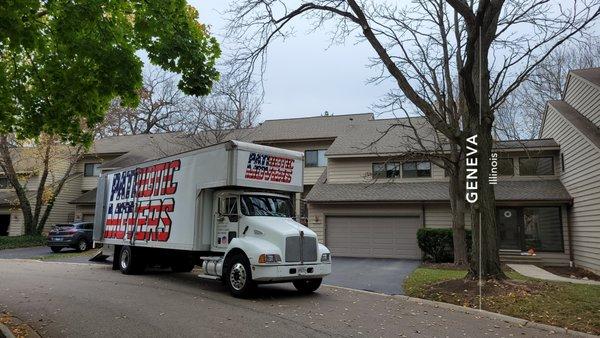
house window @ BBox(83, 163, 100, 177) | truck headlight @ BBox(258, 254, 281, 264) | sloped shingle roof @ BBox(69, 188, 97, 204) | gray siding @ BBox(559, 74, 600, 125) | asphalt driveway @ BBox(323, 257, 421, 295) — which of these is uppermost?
gray siding @ BBox(559, 74, 600, 125)

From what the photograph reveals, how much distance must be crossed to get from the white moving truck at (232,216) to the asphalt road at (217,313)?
2.26ft

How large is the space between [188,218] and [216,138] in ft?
56.0

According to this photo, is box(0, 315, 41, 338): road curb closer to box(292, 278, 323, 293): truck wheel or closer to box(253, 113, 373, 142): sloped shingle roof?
box(292, 278, 323, 293): truck wheel

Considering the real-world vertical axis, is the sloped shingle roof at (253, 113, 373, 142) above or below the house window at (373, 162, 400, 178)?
above

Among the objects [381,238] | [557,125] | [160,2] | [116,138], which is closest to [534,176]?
[557,125]

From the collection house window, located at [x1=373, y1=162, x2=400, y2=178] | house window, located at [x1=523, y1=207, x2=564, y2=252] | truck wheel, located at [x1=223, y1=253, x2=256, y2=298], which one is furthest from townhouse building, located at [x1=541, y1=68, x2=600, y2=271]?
truck wheel, located at [x1=223, y1=253, x2=256, y2=298]

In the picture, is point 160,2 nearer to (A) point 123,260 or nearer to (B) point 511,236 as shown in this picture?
(A) point 123,260

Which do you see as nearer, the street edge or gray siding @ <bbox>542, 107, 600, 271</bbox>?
the street edge

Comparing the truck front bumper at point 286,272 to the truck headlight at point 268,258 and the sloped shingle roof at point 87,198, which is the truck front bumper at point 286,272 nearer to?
the truck headlight at point 268,258

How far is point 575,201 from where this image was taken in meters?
19.1

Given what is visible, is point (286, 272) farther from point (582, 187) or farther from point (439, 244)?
point (582, 187)

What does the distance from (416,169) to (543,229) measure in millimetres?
6185

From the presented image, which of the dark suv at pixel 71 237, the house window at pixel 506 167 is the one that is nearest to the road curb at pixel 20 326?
the dark suv at pixel 71 237

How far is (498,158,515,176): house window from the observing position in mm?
22492
